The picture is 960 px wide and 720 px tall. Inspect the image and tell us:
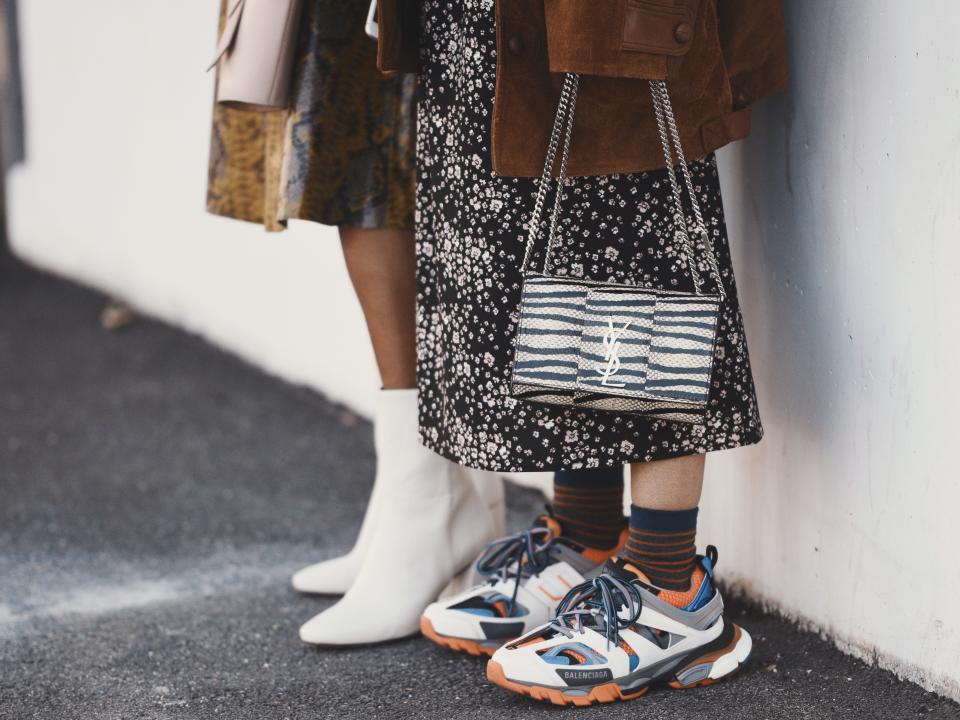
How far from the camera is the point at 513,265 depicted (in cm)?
125

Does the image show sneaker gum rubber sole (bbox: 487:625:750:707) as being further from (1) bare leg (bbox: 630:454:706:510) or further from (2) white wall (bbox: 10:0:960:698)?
(2) white wall (bbox: 10:0:960:698)

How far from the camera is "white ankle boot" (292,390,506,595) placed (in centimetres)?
157

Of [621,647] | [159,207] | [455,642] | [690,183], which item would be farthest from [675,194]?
[159,207]

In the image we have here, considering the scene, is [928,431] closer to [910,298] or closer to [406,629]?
[910,298]

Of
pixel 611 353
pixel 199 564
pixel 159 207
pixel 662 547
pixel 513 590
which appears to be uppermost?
pixel 159 207

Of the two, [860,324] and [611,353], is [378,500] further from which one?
[860,324]

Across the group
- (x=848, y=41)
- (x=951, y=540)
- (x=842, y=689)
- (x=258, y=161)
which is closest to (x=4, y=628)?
(x=258, y=161)

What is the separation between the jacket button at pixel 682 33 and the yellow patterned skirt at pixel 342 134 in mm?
505

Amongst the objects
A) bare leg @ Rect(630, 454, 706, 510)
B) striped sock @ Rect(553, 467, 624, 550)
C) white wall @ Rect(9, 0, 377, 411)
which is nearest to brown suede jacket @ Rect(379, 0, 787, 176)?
bare leg @ Rect(630, 454, 706, 510)

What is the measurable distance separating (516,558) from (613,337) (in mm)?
433

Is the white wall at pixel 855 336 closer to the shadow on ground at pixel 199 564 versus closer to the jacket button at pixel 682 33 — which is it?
the shadow on ground at pixel 199 564

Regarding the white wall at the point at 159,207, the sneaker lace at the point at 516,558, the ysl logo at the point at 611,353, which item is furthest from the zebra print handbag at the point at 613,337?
the white wall at the point at 159,207

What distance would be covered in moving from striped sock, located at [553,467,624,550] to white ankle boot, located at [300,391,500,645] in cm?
17

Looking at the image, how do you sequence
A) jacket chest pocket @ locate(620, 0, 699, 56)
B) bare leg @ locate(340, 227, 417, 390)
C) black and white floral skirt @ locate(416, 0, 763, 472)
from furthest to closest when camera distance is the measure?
bare leg @ locate(340, 227, 417, 390), black and white floral skirt @ locate(416, 0, 763, 472), jacket chest pocket @ locate(620, 0, 699, 56)
